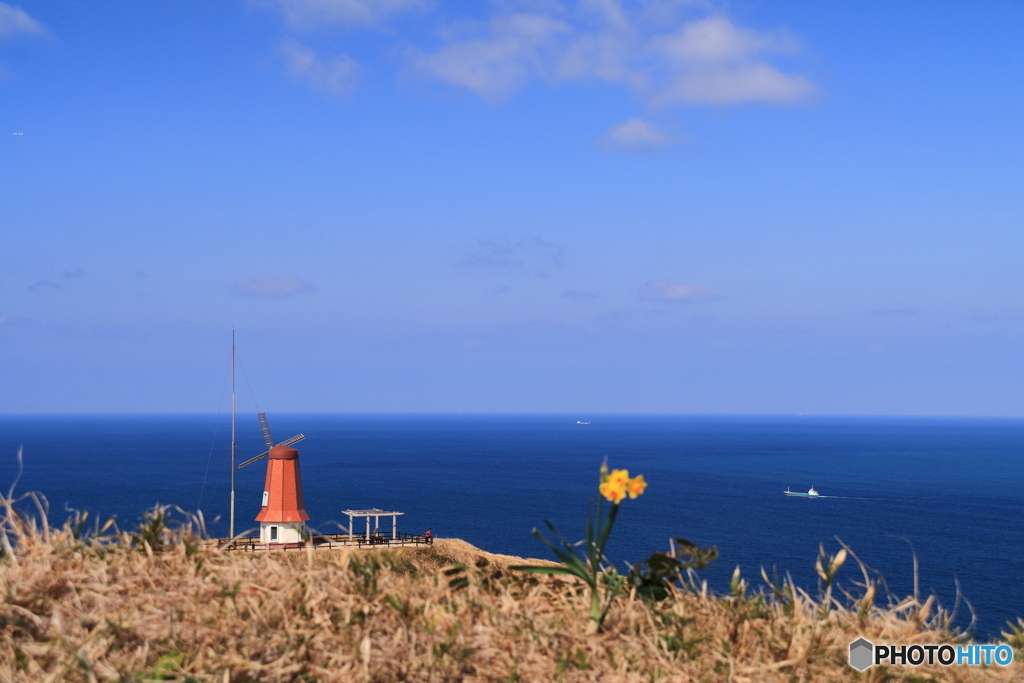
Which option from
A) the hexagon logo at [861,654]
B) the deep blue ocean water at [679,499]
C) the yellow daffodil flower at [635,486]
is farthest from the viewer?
the deep blue ocean water at [679,499]

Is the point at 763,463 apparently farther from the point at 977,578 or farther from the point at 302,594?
the point at 302,594

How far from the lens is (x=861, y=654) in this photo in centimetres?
424

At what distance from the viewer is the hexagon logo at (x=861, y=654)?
164 inches

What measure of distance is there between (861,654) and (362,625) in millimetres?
2549

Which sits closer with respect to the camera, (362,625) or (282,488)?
(362,625)

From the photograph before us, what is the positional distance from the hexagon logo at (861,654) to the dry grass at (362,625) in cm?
5

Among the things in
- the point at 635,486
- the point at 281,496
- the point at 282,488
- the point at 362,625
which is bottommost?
the point at 281,496

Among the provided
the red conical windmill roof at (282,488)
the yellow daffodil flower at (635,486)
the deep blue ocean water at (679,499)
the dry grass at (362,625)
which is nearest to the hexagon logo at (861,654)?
the dry grass at (362,625)

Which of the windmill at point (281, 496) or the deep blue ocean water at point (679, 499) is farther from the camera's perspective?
the deep blue ocean water at point (679, 499)

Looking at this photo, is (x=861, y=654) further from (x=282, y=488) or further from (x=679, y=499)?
(x=679, y=499)

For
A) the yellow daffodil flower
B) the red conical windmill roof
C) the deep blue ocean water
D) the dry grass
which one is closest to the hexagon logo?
the dry grass

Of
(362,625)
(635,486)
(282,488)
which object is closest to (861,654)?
(635,486)

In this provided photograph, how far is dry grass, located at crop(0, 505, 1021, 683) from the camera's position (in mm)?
3627

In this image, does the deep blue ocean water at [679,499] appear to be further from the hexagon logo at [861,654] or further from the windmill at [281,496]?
the hexagon logo at [861,654]
